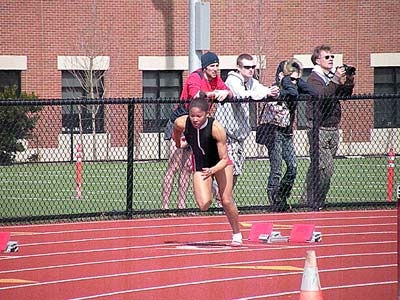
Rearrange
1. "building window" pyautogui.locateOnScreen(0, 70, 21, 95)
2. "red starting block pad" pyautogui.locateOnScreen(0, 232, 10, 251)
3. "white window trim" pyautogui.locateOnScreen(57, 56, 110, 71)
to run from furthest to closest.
A: "white window trim" pyautogui.locateOnScreen(57, 56, 110, 71), "building window" pyautogui.locateOnScreen(0, 70, 21, 95), "red starting block pad" pyautogui.locateOnScreen(0, 232, 10, 251)

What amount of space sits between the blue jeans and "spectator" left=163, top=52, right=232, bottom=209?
1.12m

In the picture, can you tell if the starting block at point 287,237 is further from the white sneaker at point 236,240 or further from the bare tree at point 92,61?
the bare tree at point 92,61

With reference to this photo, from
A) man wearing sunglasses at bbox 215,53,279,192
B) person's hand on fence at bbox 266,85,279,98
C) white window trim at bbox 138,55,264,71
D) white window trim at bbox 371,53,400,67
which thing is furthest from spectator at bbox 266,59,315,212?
white window trim at bbox 371,53,400,67

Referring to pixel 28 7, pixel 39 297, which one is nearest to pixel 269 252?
pixel 39 297

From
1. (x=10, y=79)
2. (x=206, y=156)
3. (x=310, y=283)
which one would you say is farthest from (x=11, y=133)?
(x=10, y=79)

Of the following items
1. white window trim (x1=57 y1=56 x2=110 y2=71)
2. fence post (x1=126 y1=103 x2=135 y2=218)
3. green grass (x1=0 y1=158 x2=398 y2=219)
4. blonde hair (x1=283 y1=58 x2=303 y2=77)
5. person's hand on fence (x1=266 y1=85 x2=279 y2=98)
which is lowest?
green grass (x1=0 y1=158 x2=398 y2=219)

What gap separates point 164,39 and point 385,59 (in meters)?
8.12

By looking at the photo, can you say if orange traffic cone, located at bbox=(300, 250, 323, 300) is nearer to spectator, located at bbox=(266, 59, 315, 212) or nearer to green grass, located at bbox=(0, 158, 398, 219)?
spectator, located at bbox=(266, 59, 315, 212)

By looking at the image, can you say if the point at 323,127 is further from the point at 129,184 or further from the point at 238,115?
the point at 129,184

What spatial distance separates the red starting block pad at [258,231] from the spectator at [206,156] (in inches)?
22.2

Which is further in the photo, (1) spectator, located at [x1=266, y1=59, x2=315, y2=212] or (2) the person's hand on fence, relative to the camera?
(1) spectator, located at [x1=266, y1=59, x2=315, y2=212]

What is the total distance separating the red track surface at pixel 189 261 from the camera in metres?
9.83

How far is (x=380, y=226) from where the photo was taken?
48.0 feet

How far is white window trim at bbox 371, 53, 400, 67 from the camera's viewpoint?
41.1 m
